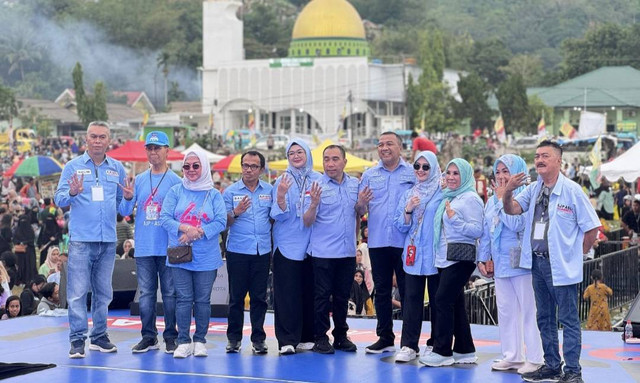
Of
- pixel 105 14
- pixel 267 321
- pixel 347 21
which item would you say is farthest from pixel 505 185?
pixel 105 14

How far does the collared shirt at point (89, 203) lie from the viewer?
9.45 meters

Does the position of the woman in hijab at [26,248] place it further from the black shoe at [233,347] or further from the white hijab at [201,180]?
the white hijab at [201,180]

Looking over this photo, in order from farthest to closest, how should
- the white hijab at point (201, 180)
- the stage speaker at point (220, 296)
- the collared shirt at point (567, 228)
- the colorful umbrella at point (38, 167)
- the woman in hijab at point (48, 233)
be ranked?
the colorful umbrella at point (38, 167)
the woman in hijab at point (48, 233)
the stage speaker at point (220, 296)
the white hijab at point (201, 180)
the collared shirt at point (567, 228)

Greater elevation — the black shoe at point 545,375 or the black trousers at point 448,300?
the black trousers at point 448,300

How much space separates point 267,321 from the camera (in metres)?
11.4

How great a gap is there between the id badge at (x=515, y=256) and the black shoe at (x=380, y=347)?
4.66ft

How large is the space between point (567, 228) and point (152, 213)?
10.9ft

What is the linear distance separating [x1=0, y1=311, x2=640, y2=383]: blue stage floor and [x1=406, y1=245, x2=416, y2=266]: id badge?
0.78 meters

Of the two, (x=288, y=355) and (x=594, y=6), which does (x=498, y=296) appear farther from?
(x=594, y=6)

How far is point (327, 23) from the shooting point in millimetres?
95938

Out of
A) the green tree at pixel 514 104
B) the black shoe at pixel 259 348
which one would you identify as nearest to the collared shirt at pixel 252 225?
the black shoe at pixel 259 348

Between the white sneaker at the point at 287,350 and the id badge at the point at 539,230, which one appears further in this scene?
the white sneaker at the point at 287,350

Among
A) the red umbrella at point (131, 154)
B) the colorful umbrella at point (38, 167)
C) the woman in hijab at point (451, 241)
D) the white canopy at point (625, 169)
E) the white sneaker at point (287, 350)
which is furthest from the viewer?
the colorful umbrella at point (38, 167)

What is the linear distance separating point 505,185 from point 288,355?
88.1 inches
